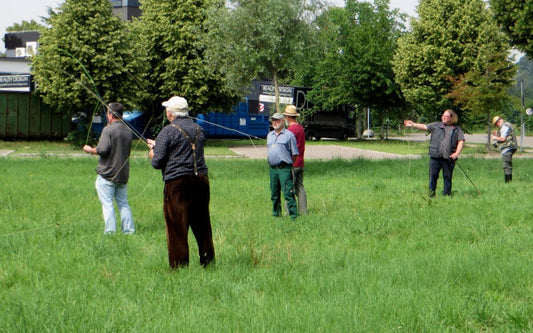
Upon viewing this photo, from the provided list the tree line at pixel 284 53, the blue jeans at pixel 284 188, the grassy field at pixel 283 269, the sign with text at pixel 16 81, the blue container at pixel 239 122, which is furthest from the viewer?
the blue container at pixel 239 122

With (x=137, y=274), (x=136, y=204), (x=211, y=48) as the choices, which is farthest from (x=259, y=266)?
(x=211, y=48)

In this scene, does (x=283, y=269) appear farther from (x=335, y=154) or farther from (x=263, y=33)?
(x=335, y=154)

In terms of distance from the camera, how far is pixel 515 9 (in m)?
21.0

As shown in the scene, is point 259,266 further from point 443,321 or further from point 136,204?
point 136,204

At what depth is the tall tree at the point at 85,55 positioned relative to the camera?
30.7 meters

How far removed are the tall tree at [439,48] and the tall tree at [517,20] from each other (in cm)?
1387

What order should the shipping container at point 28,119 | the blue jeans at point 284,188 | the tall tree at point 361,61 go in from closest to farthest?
the blue jeans at point 284,188
the shipping container at point 28,119
the tall tree at point 361,61

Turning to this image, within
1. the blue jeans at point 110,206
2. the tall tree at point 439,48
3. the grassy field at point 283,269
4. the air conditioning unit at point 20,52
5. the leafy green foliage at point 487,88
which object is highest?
the air conditioning unit at point 20,52

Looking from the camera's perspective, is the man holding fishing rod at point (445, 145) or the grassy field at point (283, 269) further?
the man holding fishing rod at point (445, 145)

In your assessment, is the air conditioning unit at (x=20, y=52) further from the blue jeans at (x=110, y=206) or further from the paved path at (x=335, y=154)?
the blue jeans at (x=110, y=206)

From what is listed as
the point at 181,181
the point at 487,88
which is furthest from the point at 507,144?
the point at 487,88

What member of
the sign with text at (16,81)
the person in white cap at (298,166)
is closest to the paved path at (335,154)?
the sign with text at (16,81)

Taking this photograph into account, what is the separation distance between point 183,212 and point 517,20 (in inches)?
683

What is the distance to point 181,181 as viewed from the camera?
687cm
